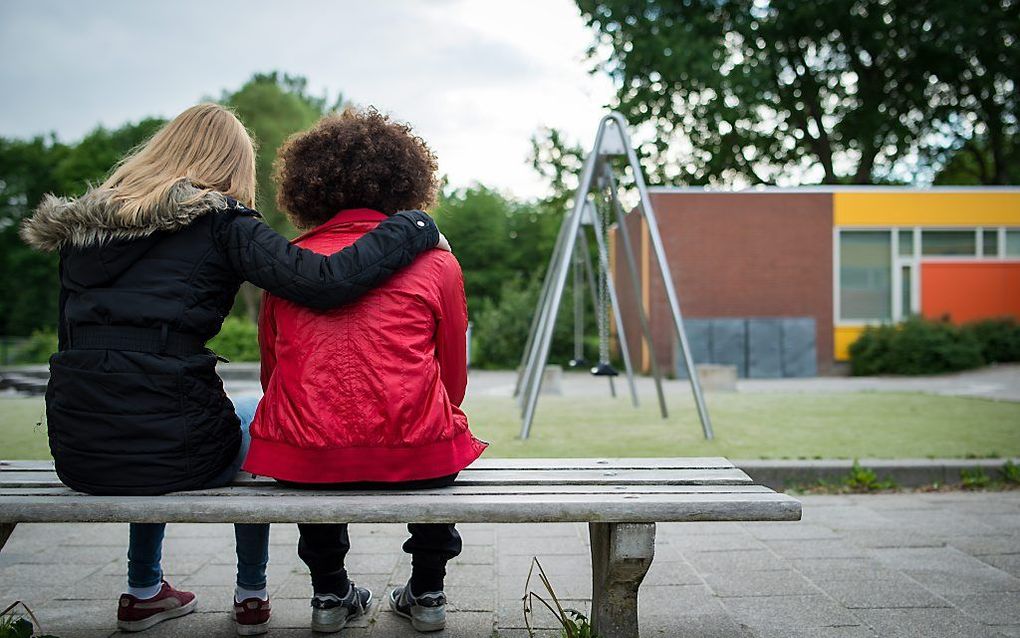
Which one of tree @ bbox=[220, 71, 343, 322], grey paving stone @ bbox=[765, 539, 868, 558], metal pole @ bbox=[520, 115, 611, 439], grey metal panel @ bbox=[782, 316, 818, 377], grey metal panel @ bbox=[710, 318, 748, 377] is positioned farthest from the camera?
tree @ bbox=[220, 71, 343, 322]

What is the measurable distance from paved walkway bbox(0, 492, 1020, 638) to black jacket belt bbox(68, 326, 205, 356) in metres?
1.07

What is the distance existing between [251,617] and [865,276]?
2126 centimetres

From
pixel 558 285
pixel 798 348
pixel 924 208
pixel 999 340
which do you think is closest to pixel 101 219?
pixel 558 285

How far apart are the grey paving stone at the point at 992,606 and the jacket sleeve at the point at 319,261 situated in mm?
2357

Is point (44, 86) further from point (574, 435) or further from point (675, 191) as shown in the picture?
point (574, 435)

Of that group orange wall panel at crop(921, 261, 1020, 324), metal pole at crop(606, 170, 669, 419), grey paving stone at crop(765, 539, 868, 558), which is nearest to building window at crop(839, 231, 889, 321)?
Answer: orange wall panel at crop(921, 261, 1020, 324)

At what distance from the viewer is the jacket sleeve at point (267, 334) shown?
113 inches

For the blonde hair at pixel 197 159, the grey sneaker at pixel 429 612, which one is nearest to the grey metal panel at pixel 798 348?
the grey sneaker at pixel 429 612

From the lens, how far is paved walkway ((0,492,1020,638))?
322cm

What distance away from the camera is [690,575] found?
3914mm

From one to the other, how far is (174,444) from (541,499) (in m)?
1.05

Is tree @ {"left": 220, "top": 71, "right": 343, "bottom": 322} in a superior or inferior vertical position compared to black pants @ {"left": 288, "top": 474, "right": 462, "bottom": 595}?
superior

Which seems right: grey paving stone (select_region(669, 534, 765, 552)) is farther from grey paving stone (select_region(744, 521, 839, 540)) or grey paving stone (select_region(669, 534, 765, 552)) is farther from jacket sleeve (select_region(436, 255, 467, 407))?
jacket sleeve (select_region(436, 255, 467, 407))

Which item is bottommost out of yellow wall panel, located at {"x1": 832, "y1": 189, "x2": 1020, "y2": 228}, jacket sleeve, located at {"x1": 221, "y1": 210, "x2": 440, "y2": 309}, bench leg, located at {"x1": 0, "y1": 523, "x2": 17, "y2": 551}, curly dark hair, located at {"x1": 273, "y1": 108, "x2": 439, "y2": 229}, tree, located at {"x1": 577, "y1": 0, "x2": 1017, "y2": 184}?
bench leg, located at {"x1": 0, "y1": 523, "x2": 17, "y2": 551}
